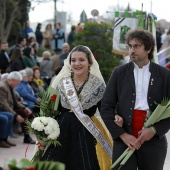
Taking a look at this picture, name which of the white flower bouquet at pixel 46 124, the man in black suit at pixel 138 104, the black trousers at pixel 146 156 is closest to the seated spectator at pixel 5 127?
the white flower bouquet at pixel 46 124

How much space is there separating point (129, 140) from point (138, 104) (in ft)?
1.05

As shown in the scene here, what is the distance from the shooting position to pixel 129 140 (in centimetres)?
471

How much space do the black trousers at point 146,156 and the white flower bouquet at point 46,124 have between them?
838mm

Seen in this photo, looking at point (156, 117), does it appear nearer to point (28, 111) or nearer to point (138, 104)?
point (138, 104)

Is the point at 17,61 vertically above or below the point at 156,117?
below

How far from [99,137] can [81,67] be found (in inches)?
28.5

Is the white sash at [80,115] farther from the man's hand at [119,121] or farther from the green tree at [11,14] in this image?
the green tree at [11,14]

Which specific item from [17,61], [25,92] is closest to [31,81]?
[25,92]

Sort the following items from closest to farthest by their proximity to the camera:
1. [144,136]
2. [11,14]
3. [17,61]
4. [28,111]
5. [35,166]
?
[35,166] < [144,136] < [28,111] < [17,61] < [11,14]

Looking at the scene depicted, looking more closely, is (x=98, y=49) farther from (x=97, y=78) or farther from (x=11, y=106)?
(x=97, y=78)

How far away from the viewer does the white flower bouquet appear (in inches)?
214

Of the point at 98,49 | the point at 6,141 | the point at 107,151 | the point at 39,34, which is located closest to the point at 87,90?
the point at 107,151

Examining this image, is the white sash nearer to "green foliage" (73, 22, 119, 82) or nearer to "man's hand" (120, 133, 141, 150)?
"man's hand" (120, 133, 141, 150)

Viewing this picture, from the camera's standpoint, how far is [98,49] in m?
15.4
